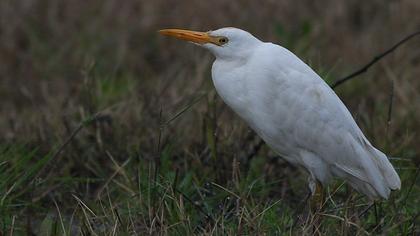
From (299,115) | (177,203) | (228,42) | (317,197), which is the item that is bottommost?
(317,197)

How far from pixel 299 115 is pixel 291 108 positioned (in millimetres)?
43

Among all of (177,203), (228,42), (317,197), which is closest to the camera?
(177,203)

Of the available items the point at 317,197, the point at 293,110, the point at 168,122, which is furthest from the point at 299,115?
the point at 168,122

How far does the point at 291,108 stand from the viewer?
11.8 feet

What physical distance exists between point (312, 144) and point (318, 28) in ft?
9.94

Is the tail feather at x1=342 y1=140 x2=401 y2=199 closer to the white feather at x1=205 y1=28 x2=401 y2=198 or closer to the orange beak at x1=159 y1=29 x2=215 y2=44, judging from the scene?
the white feather at x1=205 y1=28 x2=401 y2=198

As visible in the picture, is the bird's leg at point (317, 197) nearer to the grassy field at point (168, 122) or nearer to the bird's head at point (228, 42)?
the grassy field at point (168, 122)

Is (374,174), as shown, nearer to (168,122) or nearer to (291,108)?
(291,108)

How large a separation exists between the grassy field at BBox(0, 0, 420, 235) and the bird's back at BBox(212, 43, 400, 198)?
159 millimetres

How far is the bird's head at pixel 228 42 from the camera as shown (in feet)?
11.7

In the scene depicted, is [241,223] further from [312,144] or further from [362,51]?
[362,51]

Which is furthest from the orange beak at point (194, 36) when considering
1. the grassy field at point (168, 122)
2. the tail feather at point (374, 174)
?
the tail feather at point (374, 174)

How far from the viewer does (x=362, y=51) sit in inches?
254

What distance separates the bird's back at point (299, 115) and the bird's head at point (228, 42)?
3 cm
